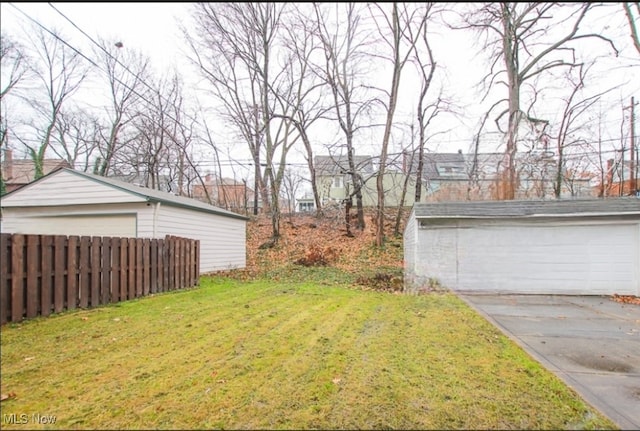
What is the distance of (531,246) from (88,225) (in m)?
12.2

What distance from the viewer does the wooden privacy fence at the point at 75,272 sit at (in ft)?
8.39

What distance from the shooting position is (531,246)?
9047mm

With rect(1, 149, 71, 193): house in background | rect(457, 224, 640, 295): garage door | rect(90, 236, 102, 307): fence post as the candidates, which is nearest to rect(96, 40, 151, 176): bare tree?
rect(1, 149, 71, 193): house in background

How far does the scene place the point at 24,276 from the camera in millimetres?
2709

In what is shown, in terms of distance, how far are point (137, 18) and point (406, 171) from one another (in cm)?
1407

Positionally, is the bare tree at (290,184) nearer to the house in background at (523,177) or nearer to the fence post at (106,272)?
the house in background at (523,177)

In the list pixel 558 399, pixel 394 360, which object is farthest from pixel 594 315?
pixel 394 360

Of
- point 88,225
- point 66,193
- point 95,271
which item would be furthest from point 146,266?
point 66,193

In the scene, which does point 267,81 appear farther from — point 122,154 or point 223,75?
point 122,154

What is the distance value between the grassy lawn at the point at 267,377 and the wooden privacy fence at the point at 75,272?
0.65 feet

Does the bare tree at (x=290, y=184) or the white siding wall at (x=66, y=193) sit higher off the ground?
the bare tree at (x=290, y=184)

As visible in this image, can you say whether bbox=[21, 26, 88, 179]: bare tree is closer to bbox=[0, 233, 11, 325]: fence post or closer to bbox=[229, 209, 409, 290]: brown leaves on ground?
bbox=[229, 209, 409, 290]: brown leaves on ground

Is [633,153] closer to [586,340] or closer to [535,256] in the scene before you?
[535,256]

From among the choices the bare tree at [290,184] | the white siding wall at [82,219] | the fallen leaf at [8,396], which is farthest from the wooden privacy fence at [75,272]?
the bare tree at [290,184]
